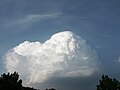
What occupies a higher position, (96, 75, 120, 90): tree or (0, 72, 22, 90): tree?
(96, 75, 120, 90): tree

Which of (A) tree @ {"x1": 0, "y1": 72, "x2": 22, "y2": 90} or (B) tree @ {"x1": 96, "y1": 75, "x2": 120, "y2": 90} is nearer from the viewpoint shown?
(A) tree @ {"x1": 0, "y1": 72, "x2": 22, "y2": 90}

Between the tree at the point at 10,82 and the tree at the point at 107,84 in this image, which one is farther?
→ the tree at the point at 107,84

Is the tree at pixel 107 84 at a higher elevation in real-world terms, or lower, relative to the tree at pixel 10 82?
higher

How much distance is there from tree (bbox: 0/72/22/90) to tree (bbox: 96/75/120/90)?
88.8 feet

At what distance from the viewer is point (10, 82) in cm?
6269

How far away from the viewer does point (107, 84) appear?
8175 cm

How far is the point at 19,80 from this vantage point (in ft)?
209

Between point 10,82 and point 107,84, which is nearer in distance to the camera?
point 10,82

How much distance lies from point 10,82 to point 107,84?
1229 inches

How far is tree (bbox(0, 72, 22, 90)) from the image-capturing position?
61656 millimetres

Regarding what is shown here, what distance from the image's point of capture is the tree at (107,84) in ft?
267

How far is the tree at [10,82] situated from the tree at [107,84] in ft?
88.8

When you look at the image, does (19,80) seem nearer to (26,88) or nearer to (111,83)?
(111,83)

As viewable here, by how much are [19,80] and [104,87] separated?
2823 centimetres
